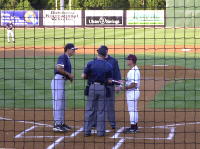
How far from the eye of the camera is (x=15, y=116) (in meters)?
12.8

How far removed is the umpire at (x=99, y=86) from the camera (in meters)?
10.5

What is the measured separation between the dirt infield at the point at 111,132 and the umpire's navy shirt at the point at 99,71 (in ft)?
3.99

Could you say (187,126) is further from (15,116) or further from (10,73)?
(10,73)

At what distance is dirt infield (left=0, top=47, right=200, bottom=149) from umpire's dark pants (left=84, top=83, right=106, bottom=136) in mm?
221

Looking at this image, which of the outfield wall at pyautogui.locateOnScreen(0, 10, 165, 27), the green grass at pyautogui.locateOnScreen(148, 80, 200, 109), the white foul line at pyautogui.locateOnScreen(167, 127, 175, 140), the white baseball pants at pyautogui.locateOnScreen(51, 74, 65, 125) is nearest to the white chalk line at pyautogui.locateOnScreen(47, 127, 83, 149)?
the white baseball pants at pyautogui.locateOnScreen(51, 74, 65, 125)

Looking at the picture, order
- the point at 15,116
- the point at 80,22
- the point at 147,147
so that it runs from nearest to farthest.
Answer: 1. the point at 147,147
2. the point at 15,116
3. the point at 80,22

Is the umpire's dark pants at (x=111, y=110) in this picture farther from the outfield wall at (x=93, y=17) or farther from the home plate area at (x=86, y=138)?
the outfield wall at (x=93, y=17)

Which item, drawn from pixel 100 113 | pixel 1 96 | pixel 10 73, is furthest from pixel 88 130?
pixel 10 73

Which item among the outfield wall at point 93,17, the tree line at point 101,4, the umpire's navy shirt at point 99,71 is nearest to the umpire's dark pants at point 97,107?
the umpire's navy shirt at point 99,71

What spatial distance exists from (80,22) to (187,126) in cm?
3043

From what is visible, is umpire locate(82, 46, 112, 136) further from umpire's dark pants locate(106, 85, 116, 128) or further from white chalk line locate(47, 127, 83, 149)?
umpire's dark pants locate(106, 85, 116, 128)

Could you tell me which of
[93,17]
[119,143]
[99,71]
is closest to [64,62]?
[99,71]

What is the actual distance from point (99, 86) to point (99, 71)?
0.31m

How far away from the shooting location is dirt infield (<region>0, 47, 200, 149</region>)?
990 centimetres
